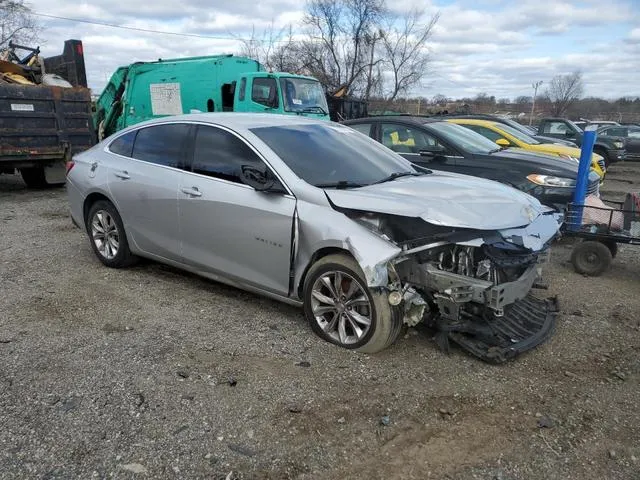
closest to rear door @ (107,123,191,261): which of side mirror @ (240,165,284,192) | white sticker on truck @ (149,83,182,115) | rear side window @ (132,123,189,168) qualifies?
rear side window @ (132,123,189,168)

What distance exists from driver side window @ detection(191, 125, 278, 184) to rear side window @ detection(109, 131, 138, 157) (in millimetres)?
1002

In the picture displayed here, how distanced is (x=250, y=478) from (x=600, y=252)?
4690mm

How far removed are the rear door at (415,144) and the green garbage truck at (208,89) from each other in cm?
370

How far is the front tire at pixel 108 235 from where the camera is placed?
5.30 metres

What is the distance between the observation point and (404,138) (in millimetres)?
7461

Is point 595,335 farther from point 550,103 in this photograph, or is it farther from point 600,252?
point 550,103

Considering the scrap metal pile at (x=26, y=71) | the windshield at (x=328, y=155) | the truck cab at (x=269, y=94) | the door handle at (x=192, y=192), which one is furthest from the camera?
the truck cab at (x=269, y=94)

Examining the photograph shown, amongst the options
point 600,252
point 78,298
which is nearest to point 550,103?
point 600,252

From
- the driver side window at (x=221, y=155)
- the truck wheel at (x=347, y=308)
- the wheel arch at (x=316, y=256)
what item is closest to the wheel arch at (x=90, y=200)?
the driver side window at (x=221, y=155)

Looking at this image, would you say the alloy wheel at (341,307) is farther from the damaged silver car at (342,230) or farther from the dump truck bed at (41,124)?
the dump truck bed at (41,124)

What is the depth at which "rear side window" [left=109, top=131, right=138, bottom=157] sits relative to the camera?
5254 mm

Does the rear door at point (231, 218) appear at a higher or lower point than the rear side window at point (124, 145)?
lower

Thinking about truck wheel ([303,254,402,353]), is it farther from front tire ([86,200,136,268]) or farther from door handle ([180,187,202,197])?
front tire ([86,200,136,268])

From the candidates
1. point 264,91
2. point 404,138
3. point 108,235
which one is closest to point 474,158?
point 404,138
